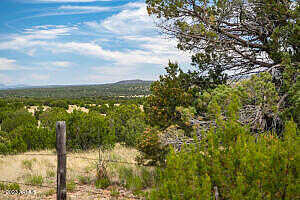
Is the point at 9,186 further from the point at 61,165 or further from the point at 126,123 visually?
the point at 126,123

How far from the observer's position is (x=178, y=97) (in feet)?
22.2

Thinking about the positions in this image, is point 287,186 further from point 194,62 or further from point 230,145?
point 194,62

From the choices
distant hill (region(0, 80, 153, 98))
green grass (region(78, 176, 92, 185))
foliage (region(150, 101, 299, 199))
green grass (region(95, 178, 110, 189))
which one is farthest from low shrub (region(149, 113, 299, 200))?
distant hill (region(0, 80, 153, 98))

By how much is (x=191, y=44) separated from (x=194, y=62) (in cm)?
50

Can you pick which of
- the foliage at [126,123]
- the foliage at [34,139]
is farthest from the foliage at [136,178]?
the foliage at [34,139]

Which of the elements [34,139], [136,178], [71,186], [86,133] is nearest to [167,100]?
[136,178]

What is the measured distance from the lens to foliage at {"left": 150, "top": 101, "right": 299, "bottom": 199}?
3131 millimetres

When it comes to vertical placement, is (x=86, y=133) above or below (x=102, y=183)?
above

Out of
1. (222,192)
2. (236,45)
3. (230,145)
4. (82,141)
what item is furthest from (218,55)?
(82,141)

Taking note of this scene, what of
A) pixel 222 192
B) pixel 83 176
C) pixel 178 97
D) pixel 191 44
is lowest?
pixel 83 176

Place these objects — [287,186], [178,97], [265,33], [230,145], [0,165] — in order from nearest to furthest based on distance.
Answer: [287,186] → [230,145] → [178,97] → [265,33] → [0,165]

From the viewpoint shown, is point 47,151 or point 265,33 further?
point 47,151

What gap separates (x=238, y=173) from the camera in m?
3.10

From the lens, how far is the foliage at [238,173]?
313cm
